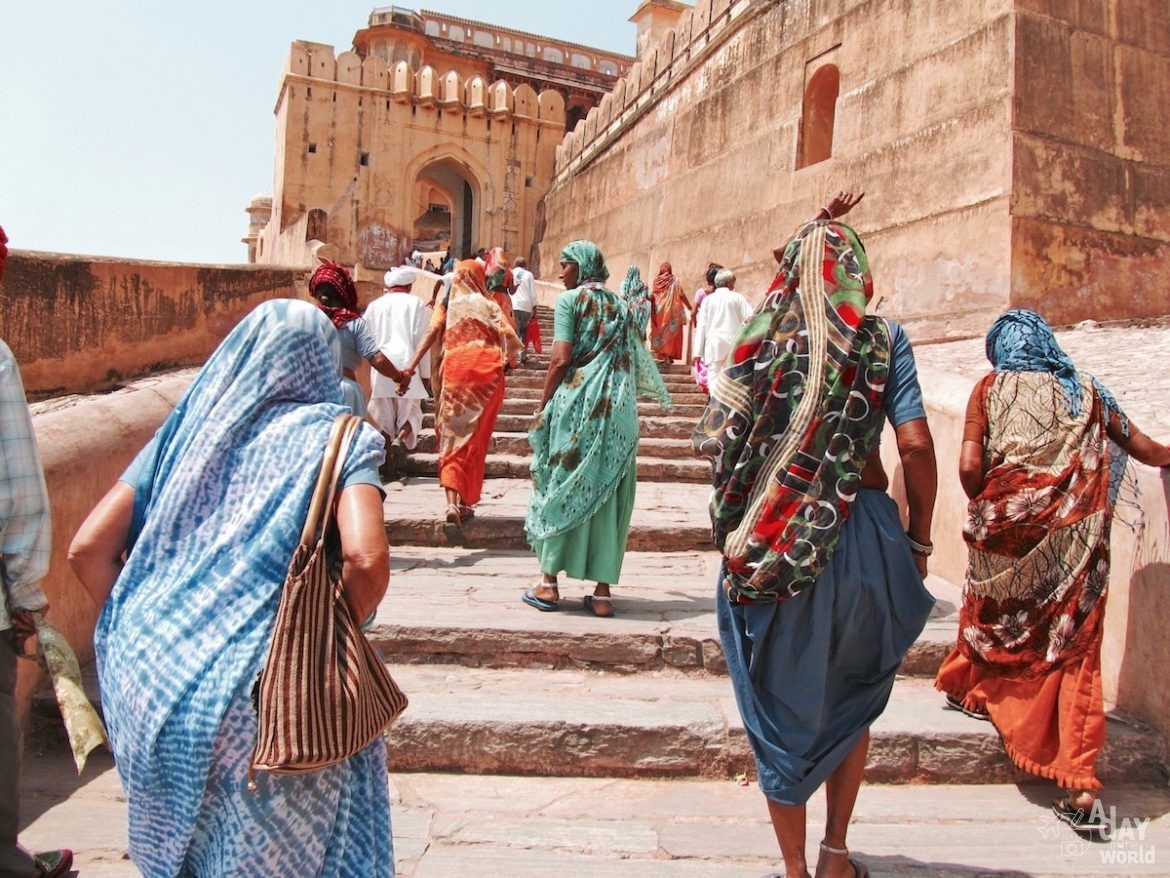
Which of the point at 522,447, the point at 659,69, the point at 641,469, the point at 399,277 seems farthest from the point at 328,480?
the point at 659,69

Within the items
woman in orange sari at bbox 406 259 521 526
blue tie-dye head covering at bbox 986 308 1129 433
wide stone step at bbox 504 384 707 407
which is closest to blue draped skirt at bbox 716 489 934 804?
blue tie-dye head covering at bbox 986 308 1129 433

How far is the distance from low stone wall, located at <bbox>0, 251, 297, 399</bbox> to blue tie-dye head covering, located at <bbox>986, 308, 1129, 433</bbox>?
490 centimetres

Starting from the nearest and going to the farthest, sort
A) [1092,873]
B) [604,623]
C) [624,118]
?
[1092,873], [604,623], [624,118]

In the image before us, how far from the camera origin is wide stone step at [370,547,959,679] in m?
3.86

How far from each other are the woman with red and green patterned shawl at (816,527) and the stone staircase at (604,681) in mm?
873

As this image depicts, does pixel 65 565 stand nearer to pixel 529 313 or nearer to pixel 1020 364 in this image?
pixel 1020 364

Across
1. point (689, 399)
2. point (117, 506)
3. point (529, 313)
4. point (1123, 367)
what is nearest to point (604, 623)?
point (117, 506)

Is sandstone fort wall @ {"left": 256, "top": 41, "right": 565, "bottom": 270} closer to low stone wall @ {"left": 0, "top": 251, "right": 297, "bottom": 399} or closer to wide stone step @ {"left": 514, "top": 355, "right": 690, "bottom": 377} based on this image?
wide stone step @ {"left": 514, "top": 355, "right": 690, "bottom": 377}

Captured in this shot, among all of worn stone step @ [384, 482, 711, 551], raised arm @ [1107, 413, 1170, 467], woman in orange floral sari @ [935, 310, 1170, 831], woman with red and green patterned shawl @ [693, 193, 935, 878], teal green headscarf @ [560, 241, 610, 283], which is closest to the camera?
woman with red and green patterned shawl @ [693, 193, 935, 878]

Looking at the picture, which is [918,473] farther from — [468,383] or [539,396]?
[539,396]

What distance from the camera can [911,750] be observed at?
10.5ft

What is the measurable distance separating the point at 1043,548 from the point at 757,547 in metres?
1.36

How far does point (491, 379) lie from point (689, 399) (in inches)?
148

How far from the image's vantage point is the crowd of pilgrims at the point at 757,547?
5.49 feet
